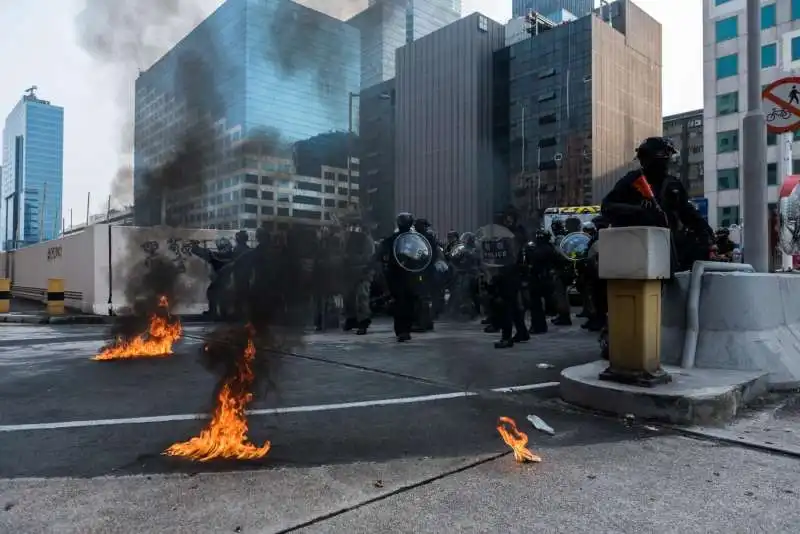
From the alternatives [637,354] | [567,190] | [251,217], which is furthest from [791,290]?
[251,217]

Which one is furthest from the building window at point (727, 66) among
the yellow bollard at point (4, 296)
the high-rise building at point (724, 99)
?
the yellow bollard at point (4, 296)

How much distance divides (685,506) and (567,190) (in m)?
5.87

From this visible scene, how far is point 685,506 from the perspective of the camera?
2.53 m

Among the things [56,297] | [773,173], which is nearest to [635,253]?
[56,297]

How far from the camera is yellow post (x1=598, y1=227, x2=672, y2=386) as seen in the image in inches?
164

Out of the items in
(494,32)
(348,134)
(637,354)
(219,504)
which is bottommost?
(219,504)

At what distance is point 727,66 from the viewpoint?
36938mm

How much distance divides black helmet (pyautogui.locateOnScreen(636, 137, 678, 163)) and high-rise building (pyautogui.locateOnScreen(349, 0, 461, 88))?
2.62m

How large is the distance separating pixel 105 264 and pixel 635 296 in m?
12.6

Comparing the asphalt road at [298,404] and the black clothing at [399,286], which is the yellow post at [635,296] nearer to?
the asphalt road at [298,404]

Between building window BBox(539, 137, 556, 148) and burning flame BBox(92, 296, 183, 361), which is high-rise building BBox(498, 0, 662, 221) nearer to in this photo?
building window BBox(539, 137, 556, 148)

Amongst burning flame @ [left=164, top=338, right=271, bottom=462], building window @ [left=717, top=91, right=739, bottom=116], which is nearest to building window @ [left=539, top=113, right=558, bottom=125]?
burning flame @ [left=164, top=338, right=271, bottom=462]

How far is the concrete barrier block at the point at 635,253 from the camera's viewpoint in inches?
163

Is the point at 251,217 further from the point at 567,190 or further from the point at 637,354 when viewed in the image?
the point at 567,190
